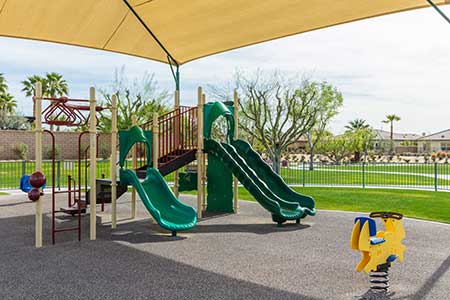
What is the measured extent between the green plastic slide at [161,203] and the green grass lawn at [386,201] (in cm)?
474

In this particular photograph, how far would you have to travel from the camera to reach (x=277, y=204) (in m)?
8.66

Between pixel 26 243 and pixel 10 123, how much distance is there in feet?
127

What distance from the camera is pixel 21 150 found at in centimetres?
3288

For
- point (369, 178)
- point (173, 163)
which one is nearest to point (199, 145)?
point (173, 163)

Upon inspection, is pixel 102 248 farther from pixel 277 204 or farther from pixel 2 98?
pixel 2 98

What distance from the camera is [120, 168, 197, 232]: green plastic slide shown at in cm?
764

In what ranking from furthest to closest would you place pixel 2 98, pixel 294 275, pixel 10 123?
pixel 2 98, pixel 10 123, pixel 294 275

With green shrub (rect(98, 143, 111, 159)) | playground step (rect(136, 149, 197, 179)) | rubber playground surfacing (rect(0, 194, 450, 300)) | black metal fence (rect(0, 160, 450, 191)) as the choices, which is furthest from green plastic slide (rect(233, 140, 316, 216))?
green shrub (rect(98, 143, 111, 159))

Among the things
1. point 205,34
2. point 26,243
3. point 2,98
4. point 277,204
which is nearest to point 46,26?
point 205,34

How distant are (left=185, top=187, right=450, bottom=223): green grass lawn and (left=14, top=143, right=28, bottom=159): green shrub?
23330 mm

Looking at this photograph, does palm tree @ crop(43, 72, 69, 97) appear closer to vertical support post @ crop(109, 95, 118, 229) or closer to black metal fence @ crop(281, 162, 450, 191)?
black metal fence @ crop(281, 162, 450, 191)

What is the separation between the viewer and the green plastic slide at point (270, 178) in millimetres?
9508

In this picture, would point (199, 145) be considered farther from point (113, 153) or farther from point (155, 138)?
point (113, 153)

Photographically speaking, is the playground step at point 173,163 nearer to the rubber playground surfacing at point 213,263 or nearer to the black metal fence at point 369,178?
the rubber playground surfacing at point 213,263
